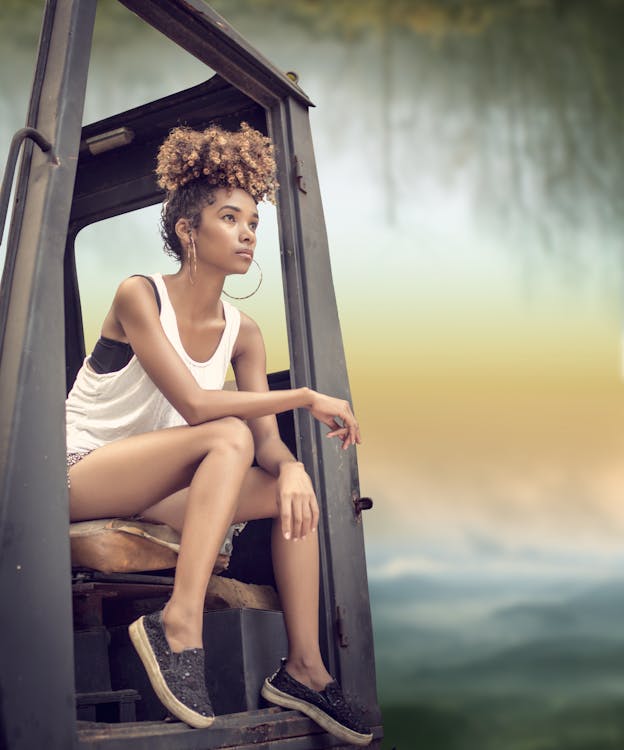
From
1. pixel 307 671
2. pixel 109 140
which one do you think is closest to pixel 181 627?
pixel 307 671

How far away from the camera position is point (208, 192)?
9.96 ft

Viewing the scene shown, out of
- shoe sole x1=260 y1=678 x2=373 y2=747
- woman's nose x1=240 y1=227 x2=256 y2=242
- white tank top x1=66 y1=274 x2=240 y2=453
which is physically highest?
woman's nose x1=240 y1=227 x2=256 y2=242

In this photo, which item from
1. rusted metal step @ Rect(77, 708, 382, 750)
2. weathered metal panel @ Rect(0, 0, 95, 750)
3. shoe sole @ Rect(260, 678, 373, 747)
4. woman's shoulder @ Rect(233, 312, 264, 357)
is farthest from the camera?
woman's shoulder @ Rect(233, 312, 264, 357)

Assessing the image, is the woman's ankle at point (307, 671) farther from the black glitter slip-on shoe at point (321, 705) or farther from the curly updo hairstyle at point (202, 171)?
the curly updo hairstyle at point (202, 171)

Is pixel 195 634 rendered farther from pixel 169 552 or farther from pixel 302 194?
pixel 302 194

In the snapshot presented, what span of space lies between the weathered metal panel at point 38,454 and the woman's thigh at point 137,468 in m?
0.42

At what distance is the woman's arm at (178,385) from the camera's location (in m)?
2.68

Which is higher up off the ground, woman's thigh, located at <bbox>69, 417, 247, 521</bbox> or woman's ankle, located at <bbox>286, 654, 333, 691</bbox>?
woman's thigh, located at <bbox>69, 417, 247, 521</bbox>

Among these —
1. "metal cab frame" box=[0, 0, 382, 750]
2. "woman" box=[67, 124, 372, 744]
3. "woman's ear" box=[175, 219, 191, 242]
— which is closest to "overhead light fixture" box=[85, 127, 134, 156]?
"metal cab frame" box=[0, 0, 382, 750]

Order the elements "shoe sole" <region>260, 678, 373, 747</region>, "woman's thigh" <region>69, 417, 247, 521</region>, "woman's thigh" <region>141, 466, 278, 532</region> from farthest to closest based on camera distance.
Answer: "woman's thigh" <region>141, 466, 278, 532</region> < "shoe sole" <region>260, 678, 373, 747</region> < "woman's thigh" <region>69, 417, 247, 521</region>

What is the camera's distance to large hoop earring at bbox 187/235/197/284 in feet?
9.84

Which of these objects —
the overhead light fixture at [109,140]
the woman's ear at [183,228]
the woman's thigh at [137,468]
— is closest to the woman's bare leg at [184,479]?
the woman's thigh at [137,468]

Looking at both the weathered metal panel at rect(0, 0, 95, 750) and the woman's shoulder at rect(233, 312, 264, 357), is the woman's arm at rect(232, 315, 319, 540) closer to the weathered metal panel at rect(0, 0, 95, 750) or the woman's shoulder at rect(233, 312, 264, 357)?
the woman's shoulder at rect(233, 312, 264, 357)

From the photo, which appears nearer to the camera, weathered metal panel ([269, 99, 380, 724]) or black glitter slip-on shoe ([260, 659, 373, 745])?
black glitter slip-on shoe ([260, 659, 373, 745])
